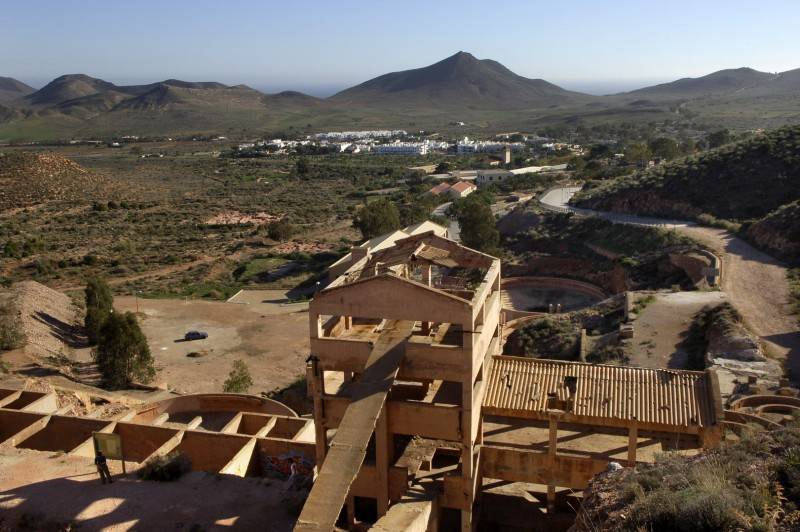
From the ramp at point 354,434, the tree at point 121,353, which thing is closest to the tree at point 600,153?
the tree at point 121,353

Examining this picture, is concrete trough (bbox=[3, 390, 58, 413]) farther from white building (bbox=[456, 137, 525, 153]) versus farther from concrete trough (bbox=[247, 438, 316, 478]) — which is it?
white building (bbox=[456, 137, 525, 153])

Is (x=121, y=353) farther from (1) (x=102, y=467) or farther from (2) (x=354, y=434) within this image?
(2) (x=354, y=434)

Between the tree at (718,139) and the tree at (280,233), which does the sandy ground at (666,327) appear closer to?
the tree at (280,233)

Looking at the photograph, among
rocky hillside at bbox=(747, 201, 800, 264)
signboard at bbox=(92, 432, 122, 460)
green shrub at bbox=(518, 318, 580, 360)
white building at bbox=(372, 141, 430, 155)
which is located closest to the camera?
Answer: signboard at bbox=(92, 432, 122, 460)

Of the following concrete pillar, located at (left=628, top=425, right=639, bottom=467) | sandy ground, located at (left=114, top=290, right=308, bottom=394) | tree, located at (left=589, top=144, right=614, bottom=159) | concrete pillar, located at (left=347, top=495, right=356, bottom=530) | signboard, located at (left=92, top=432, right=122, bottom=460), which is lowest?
sandy ground, located at (left=114, top=290, right=308, bottom=394)

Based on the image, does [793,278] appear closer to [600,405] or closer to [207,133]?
[600,405]

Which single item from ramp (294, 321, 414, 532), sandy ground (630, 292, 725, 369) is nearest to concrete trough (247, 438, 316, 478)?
ramp (294, 321, 414, 532)

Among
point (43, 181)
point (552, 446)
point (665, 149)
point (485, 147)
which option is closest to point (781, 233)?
point (552, 446)
